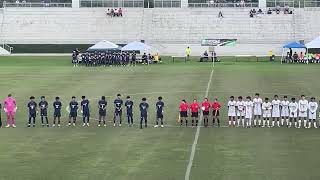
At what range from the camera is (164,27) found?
3844 inches

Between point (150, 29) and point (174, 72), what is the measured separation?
33.2 m

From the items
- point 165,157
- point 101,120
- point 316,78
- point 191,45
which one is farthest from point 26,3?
point 165,157

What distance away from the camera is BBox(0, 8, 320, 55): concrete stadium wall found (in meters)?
94.8

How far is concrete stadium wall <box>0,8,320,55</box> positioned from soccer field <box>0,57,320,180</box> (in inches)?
1407

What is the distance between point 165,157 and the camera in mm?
30609

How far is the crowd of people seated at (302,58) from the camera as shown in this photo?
7750cm

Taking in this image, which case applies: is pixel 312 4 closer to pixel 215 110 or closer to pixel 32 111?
pixel 215 110

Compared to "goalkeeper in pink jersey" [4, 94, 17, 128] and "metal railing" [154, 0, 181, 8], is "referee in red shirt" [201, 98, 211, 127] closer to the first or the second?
"goalkeeper in pink jersey" [4, 94, 17, 128]

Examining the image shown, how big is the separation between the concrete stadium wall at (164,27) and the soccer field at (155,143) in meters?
35.7

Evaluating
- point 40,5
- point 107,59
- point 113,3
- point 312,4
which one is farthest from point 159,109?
point 40,5

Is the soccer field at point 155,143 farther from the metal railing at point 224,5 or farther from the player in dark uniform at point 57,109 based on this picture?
the metal railing at point 224,5

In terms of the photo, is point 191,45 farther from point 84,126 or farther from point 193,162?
point 193,162

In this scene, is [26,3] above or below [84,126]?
above

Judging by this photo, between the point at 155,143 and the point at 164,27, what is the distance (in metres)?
64.5
